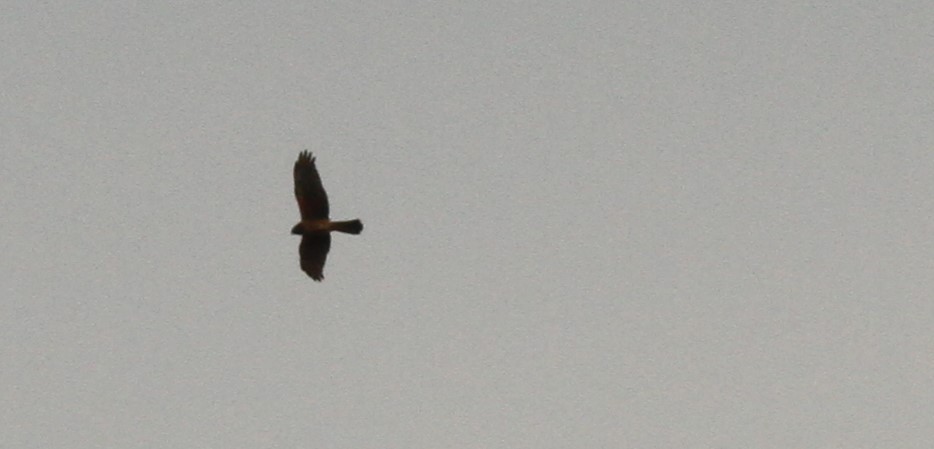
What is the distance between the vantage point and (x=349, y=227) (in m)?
50.1

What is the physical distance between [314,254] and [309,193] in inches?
66.9

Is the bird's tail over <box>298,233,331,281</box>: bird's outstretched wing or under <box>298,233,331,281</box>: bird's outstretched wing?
over

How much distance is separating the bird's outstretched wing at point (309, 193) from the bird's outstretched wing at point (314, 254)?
30.1 inches

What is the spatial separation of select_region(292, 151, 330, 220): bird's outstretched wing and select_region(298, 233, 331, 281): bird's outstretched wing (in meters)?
0.76

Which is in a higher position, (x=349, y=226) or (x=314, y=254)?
(x=349, y=226)

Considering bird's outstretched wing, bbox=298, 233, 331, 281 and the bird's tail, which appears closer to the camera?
the bird's tail

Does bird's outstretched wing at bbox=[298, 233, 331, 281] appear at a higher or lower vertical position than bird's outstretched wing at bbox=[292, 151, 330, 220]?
lower

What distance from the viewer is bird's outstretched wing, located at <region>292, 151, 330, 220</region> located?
5062 centimetres

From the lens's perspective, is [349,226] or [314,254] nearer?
[349,226]

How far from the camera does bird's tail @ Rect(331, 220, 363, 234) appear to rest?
164 feet

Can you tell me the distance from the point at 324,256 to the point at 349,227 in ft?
5.83

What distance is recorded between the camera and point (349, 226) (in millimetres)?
50062

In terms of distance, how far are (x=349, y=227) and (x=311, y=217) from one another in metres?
1.19

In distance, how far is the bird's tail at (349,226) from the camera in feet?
164
